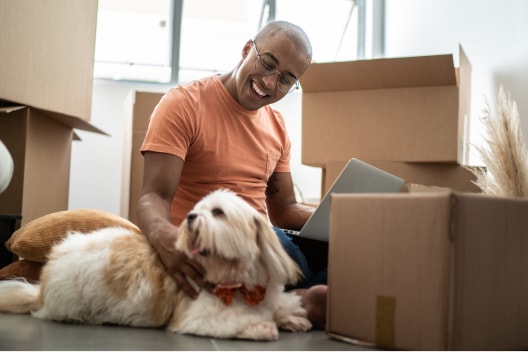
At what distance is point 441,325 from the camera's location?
1.24 meters

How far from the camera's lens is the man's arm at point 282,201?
2.12 m

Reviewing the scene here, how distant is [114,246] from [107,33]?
2.97m

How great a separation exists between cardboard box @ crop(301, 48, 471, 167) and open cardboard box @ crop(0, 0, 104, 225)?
3.41 ft

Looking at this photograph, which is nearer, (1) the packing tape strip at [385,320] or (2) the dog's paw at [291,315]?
(1) the packing tape strip at [385,320]

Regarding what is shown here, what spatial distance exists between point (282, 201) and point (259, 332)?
821 mm

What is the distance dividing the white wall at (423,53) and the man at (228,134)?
913mm

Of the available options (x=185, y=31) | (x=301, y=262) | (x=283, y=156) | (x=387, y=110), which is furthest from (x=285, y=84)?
(x=185, y=31)

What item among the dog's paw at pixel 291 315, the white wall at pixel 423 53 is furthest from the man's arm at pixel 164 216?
the white wall at pixel 423 53

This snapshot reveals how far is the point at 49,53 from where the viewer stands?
7.95 feet

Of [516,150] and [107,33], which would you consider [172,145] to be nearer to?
[516,150]

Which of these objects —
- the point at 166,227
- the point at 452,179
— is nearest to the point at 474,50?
the point at 452,179

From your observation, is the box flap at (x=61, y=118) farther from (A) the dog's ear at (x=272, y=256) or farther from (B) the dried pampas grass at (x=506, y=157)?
(B) the dried pampas grass at (x=506, y=157)

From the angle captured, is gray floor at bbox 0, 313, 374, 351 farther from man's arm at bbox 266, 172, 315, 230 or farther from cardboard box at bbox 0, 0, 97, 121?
cardboard box at bbox 0, 0, 97, 121

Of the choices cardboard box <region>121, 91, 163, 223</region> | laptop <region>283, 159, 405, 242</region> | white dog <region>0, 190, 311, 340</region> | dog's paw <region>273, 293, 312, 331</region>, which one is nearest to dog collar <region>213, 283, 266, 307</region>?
white dog <region>0, 190, 311, 340</region>
